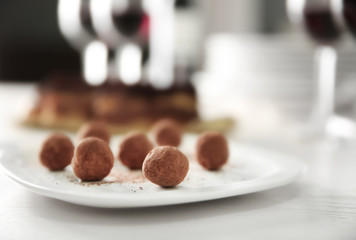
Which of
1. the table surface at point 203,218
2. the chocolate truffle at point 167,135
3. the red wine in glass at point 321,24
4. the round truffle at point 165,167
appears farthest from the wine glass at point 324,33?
the round truffle at point 165,167

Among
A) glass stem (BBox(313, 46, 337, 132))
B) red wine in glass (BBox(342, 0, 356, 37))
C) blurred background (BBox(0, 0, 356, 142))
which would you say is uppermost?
red wine in glass (BBox(342, 0, 356, 37))

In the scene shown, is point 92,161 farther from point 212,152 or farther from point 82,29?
point 82,29

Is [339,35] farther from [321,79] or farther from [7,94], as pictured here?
[7,94]

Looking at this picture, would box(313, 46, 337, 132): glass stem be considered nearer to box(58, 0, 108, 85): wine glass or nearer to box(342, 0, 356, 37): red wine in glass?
box(342, 0, 356, 37): red wine in glass

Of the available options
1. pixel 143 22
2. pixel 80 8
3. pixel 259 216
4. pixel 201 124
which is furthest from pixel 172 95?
pixel 259 216

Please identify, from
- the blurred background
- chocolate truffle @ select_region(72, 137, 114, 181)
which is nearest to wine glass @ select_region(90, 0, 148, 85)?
the blurred background

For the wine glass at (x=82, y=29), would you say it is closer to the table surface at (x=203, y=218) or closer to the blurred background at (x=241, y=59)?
the blurred background at (x=241, y=59)

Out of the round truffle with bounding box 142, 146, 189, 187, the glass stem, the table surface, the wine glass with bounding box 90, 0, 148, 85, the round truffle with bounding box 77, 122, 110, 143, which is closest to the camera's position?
the table surface
